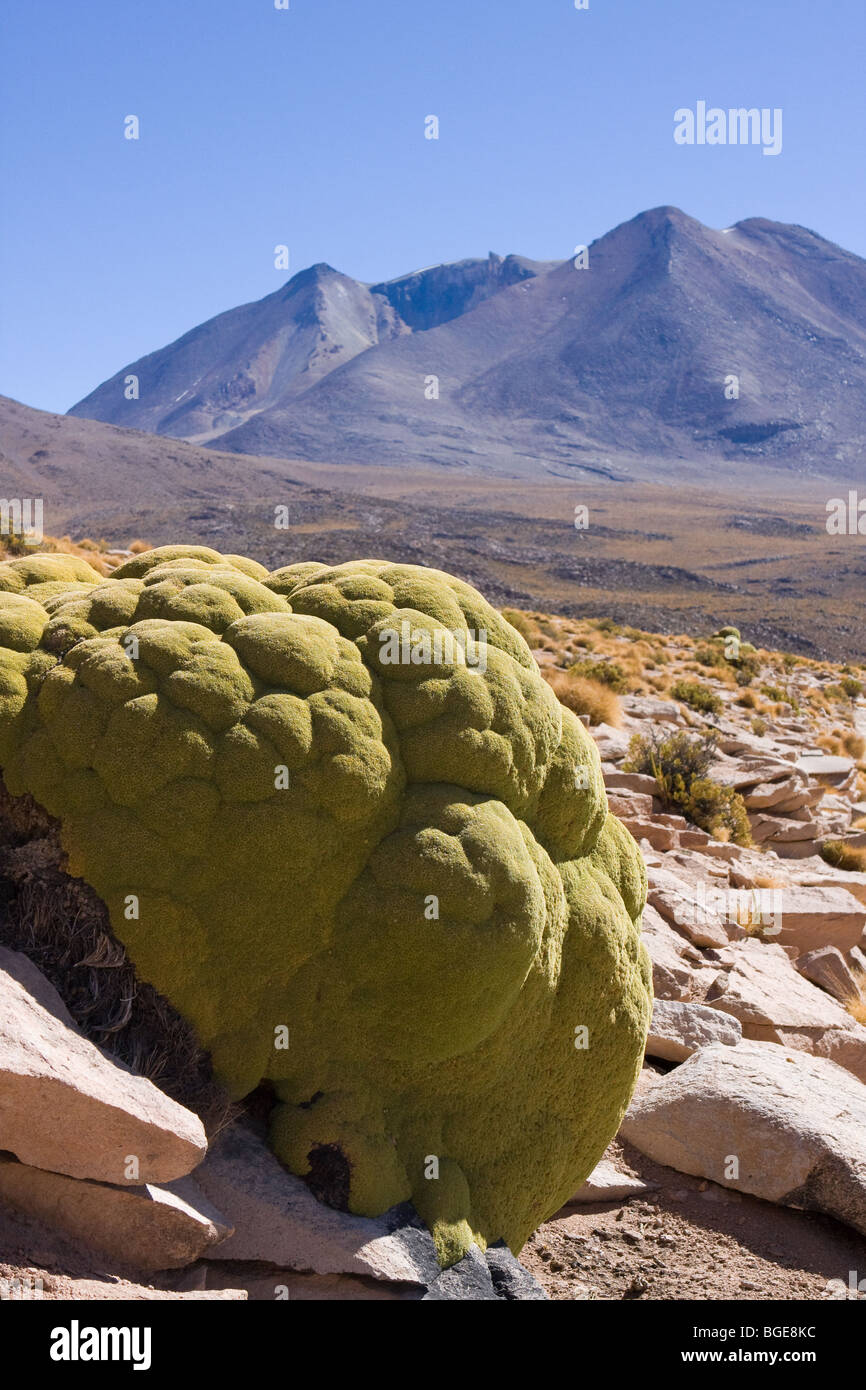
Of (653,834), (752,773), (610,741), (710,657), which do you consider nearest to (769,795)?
(752,773)

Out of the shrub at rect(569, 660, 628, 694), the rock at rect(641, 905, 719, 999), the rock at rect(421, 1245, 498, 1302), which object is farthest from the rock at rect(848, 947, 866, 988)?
the shrub at rect(569, 660, 628, 694)

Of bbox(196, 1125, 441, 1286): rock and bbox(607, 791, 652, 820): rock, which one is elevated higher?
bbox(607, 791, 652, 820): rock

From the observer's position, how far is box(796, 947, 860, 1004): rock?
26.5 ft

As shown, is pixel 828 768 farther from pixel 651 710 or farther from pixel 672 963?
pixel 672 963

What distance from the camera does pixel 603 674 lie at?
16.7 metres

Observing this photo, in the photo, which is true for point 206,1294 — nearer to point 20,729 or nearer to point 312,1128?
point 312,1128

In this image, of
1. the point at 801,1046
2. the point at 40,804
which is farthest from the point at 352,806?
the point at 801,1046

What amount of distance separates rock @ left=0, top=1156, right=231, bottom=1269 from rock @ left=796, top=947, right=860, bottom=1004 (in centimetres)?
569

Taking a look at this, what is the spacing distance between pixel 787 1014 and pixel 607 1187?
7.58 ft

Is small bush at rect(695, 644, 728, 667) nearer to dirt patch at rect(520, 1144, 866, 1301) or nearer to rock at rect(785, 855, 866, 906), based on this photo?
rock at rect(785, 855, 866, 906)

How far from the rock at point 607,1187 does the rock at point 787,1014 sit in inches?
68.0

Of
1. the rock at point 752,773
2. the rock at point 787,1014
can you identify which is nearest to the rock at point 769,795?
the rock at point 752,773

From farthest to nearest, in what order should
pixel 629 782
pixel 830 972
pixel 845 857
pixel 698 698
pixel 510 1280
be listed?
pixel 698 698, pixel 845 857, pixel 629 782, pixel 830 972, pixel 510 1280

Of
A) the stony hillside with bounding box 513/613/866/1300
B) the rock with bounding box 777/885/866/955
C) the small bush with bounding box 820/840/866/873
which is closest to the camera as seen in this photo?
the stony hillside with bounding box 513/613/866/1300
